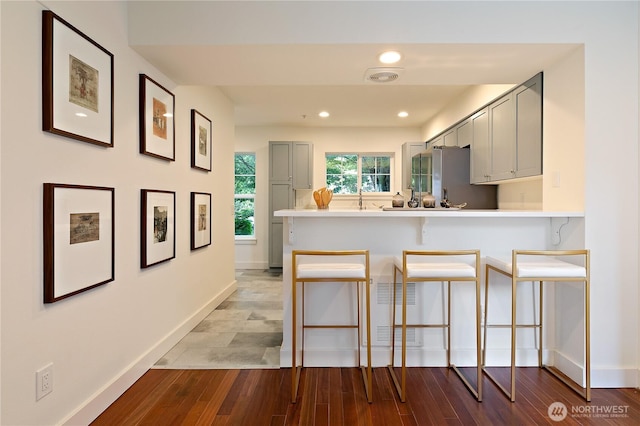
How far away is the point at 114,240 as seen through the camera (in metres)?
2.07

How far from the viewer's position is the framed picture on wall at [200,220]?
329cm

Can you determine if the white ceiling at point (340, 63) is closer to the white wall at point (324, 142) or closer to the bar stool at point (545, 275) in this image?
the bar stool at point (545, 275)

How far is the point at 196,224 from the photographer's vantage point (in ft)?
11.0

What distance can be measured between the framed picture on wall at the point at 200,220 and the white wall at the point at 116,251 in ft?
0.41

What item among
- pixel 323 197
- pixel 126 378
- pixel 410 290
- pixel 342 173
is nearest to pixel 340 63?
pixel 323 197

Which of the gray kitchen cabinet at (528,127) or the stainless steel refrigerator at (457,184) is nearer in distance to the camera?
the gray kitchen cabinet at (528,127)

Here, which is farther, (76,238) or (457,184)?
(457,184)

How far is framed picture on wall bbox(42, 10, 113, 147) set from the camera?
156 cm

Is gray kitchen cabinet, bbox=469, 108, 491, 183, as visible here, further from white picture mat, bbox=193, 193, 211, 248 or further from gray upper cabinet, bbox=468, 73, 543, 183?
white picture mat, bbox=193, 193, 211, 248

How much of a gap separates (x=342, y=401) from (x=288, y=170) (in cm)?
442

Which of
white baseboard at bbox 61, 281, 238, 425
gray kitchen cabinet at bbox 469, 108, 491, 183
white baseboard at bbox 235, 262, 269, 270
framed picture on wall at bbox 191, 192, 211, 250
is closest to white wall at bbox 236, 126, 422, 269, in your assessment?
white baseboard at bbox 235, 262, 269, 270

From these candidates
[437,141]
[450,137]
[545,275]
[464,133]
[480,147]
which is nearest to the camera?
[545,275]

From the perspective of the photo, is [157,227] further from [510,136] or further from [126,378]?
[510,136]

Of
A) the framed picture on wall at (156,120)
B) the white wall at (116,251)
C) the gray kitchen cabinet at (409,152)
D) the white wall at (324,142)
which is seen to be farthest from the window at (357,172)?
the framed picture on wall at (156,120)
